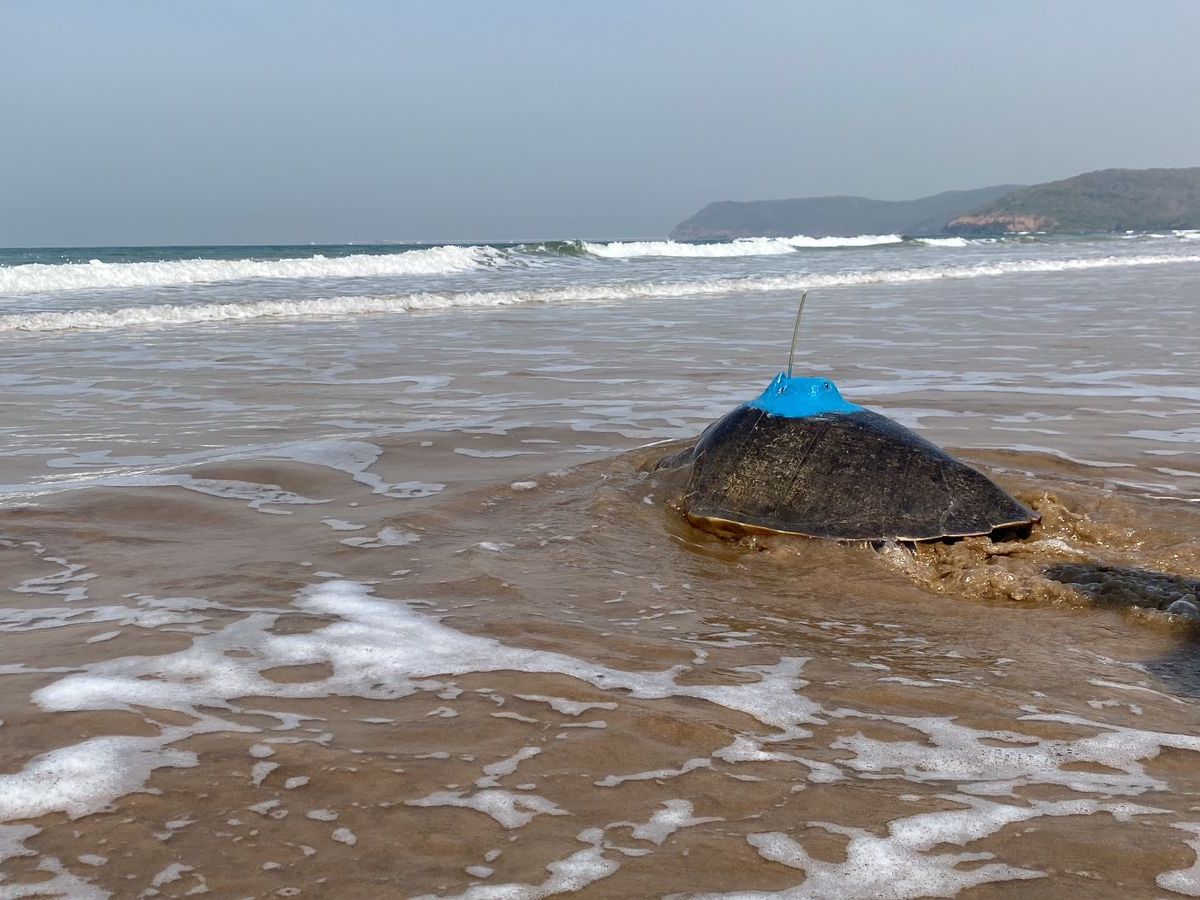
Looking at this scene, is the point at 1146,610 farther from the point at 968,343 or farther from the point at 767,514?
the point at 968,343

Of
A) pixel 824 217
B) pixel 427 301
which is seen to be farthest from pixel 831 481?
pixel 824 217

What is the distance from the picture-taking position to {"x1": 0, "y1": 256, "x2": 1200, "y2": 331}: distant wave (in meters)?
14.3

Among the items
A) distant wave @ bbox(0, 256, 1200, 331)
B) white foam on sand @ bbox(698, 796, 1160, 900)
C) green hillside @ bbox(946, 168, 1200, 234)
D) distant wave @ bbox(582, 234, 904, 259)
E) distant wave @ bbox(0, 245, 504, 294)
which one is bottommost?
white foam on sand @ bbox(698, 796, 1160, 900)

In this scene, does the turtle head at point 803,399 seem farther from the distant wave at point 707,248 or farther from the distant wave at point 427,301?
the distant wave at point 707,248

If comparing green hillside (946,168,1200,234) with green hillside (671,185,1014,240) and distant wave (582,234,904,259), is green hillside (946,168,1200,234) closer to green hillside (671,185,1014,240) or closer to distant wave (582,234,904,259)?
green hillside (671,185,1014,240)

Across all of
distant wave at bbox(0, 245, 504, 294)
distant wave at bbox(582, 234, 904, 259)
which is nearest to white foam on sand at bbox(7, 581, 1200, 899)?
distant wave at bbox(0, 245, 504, 294)

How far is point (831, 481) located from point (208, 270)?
23.3 meters

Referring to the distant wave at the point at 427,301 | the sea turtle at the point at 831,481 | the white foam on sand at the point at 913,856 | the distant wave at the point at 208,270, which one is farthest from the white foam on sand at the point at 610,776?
the distant wave at the point at 208,270

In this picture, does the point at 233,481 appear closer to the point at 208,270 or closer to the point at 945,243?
the point at 208,270

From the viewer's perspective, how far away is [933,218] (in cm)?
15575

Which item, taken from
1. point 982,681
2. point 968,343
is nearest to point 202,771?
point 982,681

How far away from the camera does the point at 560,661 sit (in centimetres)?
303

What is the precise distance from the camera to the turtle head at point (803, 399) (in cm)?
459

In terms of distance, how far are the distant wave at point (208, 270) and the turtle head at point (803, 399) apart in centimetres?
1970
